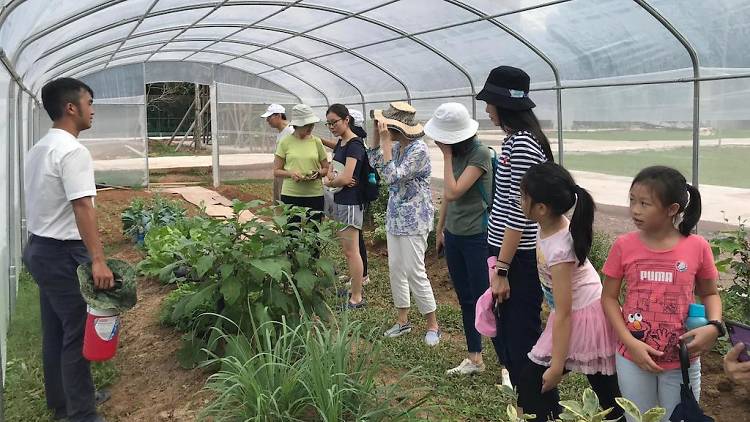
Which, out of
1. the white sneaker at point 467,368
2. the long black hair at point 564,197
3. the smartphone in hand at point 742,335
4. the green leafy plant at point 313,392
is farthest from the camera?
the white sneaker at point 467,368

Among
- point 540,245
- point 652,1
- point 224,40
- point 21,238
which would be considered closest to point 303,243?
point 540,245

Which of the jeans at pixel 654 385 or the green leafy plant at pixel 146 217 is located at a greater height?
the green leafy plant at pixel 146 217

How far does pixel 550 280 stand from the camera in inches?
92.5

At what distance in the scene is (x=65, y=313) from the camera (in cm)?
293

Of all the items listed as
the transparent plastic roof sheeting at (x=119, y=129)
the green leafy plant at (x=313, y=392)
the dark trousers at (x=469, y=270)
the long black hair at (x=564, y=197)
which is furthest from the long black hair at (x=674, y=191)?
the transparent plastic roof sheeting at (x=119, y=129)

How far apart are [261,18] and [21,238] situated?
14.4 ft

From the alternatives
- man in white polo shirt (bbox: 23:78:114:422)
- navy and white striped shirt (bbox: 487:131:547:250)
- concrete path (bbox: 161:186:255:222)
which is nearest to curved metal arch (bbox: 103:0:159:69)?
concrete path (bbox: 161:186:255:222)

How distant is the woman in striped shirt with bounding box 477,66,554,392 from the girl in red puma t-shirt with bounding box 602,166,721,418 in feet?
1.58

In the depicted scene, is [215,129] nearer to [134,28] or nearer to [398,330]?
[134,28]

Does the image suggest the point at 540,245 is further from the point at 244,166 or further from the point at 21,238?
the point at 244,166

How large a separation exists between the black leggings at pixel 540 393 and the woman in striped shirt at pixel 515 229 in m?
0.19

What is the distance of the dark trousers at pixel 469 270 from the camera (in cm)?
326

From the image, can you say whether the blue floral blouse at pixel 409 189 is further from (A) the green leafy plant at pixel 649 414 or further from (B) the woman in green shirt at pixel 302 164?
(A) the green leafy plant at pixel 649 414

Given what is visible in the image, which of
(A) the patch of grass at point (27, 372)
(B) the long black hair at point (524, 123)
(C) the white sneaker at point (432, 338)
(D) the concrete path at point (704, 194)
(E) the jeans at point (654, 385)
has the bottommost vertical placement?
(A) the patch of grass at point (27, 372)
